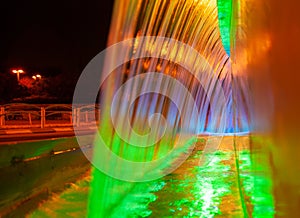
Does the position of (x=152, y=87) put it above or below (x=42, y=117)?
above

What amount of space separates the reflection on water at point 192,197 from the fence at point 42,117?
1233 cm

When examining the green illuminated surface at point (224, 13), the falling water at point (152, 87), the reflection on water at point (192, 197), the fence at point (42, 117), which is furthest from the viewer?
the fence at point (42, 117)

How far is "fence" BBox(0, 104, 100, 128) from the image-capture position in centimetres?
1848

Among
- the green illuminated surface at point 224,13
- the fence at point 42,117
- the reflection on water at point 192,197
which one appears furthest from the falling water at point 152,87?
the fence at point 42,117

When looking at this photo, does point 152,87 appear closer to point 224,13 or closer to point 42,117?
point 224,13

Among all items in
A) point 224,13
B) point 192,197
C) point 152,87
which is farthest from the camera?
point 152,87

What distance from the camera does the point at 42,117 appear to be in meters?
18.5

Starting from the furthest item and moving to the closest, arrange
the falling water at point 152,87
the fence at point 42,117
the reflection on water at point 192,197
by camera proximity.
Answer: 1. the fence at point 42,117
2. the falling water at point 152,87
3. the reflection on water at point 192,197

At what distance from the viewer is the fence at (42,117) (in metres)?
18.5

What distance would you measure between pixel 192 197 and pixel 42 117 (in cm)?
1427

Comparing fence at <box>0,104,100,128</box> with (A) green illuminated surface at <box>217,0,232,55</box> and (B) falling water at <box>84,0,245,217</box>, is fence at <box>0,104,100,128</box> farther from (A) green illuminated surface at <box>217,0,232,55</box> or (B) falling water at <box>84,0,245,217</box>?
(A) green illuminated surface at <box>217,0,232,55</box>

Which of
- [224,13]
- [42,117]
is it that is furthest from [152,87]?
[42,117]

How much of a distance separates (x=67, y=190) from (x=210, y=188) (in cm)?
223

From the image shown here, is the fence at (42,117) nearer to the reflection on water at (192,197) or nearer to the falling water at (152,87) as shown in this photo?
the falling water at (152,87)
